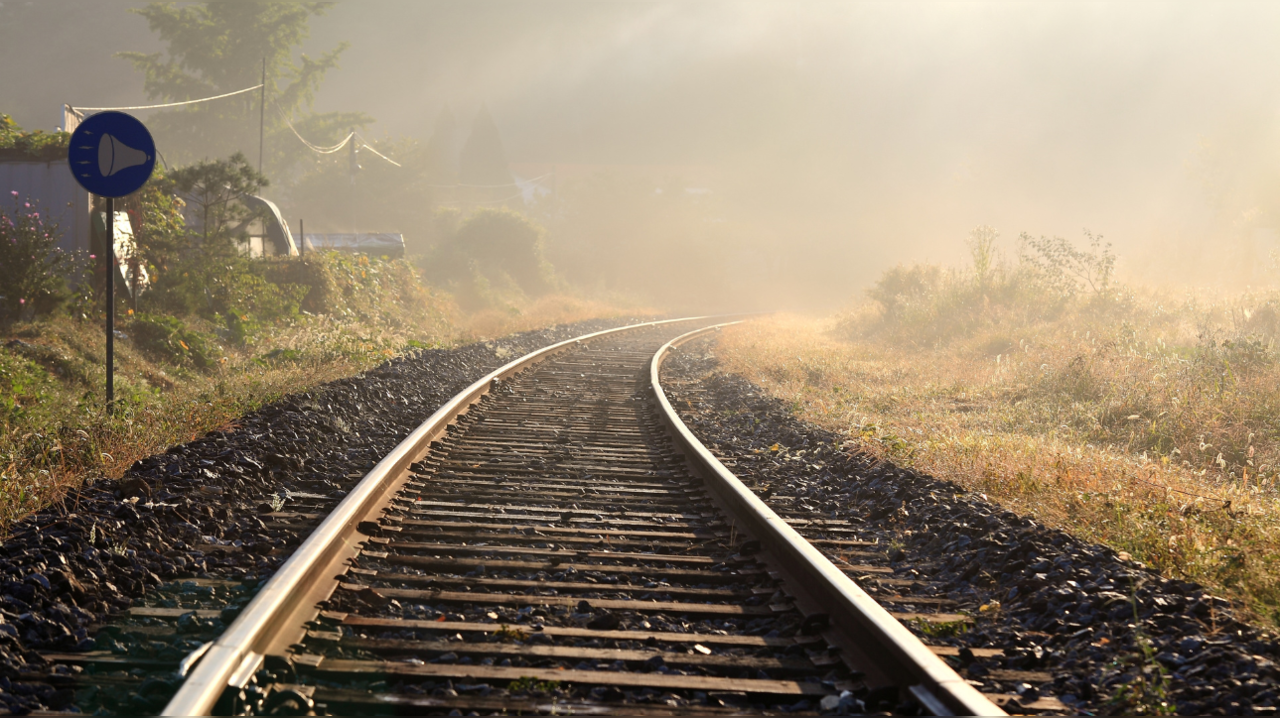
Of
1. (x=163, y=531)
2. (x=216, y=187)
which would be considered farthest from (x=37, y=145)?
(x=163, y=531)

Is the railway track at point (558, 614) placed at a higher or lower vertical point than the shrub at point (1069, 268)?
lower

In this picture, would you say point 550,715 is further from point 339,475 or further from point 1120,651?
point 339,475

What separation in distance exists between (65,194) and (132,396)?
20.3 feet

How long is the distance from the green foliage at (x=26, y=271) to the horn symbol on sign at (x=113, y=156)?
15.0 feet

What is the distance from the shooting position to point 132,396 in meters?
8.12

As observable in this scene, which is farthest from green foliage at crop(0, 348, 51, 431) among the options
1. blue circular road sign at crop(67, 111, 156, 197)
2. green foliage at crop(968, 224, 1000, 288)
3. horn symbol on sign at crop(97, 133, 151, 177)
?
green foliage at crop(968, 224, 1000, 288)

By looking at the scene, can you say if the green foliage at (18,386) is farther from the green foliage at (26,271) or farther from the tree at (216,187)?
the tree at (216,187)

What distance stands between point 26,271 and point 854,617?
438 inches

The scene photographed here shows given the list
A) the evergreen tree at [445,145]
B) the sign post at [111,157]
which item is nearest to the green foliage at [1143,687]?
the sign post at [111,157]

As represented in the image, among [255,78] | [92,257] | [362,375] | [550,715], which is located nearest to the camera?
[550,715]

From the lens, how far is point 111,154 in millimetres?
6594

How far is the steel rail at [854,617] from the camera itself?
7.91 ft

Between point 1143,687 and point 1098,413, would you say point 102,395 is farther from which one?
point 1098,413

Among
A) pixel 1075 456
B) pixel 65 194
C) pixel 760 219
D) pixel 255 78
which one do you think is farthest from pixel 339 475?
pixel 760 219
